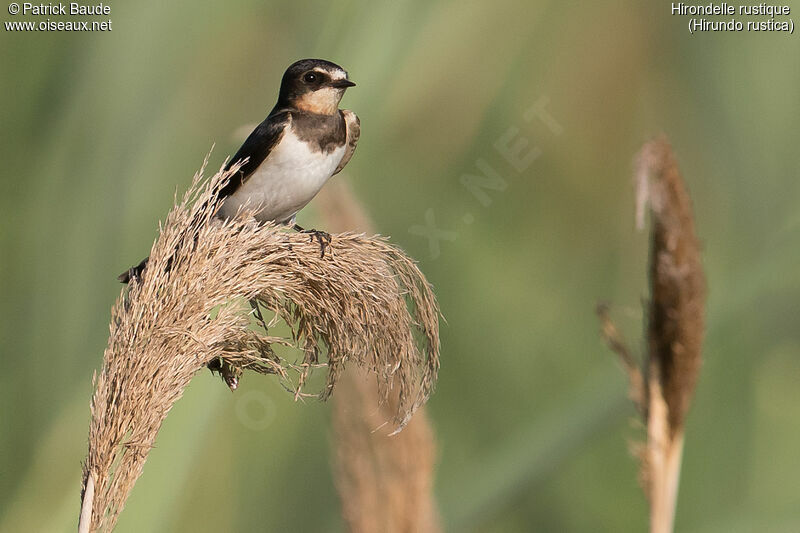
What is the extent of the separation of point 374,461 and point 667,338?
24.2 inches

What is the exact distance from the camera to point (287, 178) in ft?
6.84

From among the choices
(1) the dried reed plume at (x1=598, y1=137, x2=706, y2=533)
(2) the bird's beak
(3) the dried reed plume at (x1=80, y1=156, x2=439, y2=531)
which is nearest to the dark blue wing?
(2) the bird's beak

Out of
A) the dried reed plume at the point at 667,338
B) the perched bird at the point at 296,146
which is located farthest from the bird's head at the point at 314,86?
the dried reed plume at the point at 667,338

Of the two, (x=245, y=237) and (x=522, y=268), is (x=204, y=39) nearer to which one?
(x=522, y=268)

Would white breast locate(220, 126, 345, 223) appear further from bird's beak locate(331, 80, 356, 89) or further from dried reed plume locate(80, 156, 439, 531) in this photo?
dried reed plume locate(80, 156, 439, 531)

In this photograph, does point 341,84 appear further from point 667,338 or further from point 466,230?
point 466,230

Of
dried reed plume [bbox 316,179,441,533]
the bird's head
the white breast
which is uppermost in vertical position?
the bird's head

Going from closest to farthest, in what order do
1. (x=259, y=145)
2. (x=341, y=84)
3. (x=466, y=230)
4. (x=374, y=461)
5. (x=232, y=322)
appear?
(x=232, y=322) < (x=374, y=461) < (x=341, y=84) < (x=259, y=145) < (x=466, y=230)

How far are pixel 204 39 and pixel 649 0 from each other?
1.57 metres

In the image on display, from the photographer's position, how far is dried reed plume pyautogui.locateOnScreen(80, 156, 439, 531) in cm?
118

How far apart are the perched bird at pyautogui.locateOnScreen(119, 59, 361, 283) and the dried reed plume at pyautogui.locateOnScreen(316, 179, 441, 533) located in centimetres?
26

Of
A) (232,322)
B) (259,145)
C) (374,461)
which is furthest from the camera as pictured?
(259,145)

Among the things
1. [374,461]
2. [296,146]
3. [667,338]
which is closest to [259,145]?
[296,146]

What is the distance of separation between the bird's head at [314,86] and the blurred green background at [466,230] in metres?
0.04
